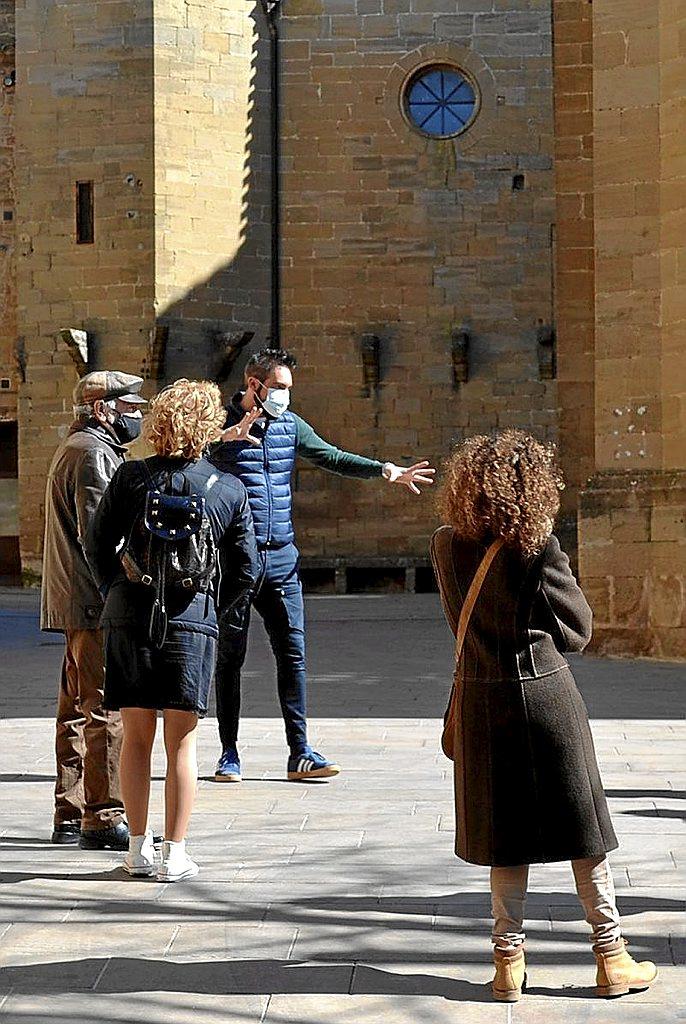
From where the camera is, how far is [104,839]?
6.22 meters

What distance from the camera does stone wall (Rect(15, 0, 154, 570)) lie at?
2358 cm

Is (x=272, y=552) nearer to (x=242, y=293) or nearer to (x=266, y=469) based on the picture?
(x=266, y=469)

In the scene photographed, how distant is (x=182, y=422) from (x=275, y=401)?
1.92 m

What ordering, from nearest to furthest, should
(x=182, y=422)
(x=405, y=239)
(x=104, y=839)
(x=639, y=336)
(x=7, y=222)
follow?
1. (x=182, y=422)
2. (x=104, y=839)
3. (x=639, y=336)
4. (x=405, y=239)
5. (x=7, y=222)

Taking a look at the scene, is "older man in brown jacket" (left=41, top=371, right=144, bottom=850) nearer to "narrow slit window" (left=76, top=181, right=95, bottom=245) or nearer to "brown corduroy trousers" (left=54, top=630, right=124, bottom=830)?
"brown corduroy trousers" (left=54, top=630, right=124, bottom=830)

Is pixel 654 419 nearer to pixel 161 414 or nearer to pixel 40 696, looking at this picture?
pixel 40 696

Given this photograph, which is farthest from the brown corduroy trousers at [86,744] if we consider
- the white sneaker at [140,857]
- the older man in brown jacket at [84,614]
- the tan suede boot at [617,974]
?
the tan suede boot at [617,974]

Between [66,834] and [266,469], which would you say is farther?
[266,469]

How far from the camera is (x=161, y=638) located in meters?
5.54

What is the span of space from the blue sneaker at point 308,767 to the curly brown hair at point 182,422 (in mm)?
2276

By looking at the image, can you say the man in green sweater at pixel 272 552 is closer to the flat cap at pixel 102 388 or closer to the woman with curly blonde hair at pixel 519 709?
the flat cap at pixel 102 388

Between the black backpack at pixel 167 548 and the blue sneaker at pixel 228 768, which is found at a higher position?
the black backpack at pixel 167 548

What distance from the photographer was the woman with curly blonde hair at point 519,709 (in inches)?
168

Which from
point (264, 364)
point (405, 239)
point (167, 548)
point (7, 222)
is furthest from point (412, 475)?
point (7, 222)
